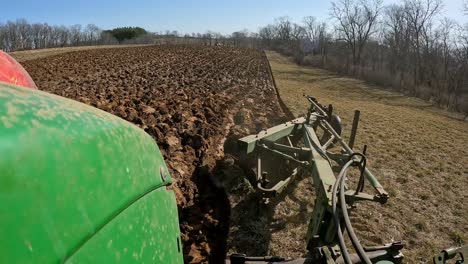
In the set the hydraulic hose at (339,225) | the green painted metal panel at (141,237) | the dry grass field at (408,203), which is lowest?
the dry grass field at (408,203)

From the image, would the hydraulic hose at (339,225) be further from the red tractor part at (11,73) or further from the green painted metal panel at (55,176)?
the red tractor part at (11,73)

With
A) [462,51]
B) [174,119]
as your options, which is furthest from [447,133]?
[462,51]

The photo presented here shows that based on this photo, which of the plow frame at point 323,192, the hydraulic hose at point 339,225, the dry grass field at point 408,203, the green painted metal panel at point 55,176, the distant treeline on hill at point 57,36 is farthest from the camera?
the distant treeline on hill at point 57,36

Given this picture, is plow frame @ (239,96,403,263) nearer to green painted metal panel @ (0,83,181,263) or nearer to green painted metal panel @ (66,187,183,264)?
green painted metal panel @ (66,187,183,264)

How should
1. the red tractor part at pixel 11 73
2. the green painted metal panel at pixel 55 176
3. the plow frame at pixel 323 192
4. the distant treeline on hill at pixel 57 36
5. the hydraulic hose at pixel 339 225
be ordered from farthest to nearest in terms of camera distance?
the distant treeline on hill at pixel 57 36 < the plow frame at pixel 323 192 < the hydraulic hose at pixel 339 225 < the red tractor part at pixel 11 73 < the green painted metal panel at pixel 55 176

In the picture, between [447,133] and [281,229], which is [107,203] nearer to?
[281,229]

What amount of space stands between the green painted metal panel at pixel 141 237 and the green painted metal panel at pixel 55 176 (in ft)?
0.08

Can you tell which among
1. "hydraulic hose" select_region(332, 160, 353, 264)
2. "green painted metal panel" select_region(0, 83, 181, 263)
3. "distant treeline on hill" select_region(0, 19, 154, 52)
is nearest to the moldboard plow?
"hydraulic hose" select_region(332, 160, 353, 264)

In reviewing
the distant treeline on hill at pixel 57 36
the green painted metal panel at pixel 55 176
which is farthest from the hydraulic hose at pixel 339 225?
the distant treeline on hill at pixel 57 36

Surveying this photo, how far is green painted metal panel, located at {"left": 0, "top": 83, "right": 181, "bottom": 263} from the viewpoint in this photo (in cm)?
69

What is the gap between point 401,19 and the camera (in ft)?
184

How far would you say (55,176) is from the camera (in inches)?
30.7

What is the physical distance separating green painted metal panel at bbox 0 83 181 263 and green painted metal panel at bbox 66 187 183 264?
0.02m

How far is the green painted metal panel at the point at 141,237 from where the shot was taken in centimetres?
87
